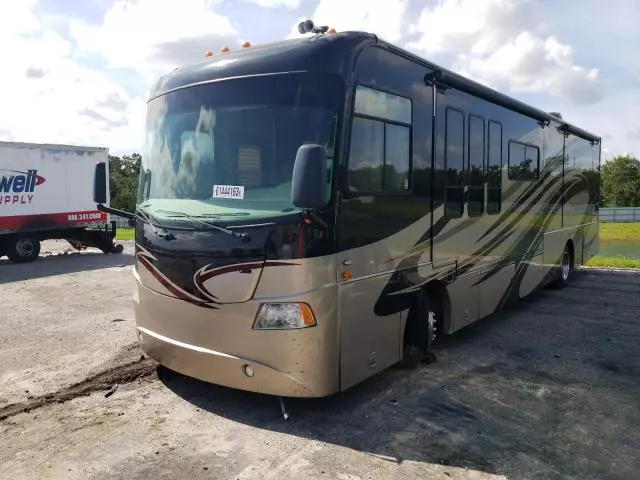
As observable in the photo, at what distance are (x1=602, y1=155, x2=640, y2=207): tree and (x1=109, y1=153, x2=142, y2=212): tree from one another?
1811 inches

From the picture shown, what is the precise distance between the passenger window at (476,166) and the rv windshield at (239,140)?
2.81 m

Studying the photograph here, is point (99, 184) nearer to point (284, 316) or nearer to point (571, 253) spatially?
point (284, 316)

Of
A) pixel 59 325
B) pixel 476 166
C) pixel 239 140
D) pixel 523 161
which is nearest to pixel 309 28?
pixel 239 140

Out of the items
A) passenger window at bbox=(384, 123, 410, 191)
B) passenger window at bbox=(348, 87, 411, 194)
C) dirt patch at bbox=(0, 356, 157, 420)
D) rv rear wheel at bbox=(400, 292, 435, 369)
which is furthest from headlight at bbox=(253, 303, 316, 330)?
dirt patch at bbox=(0, 356, 157, 420)

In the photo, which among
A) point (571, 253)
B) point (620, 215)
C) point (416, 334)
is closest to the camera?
point (416, 334)

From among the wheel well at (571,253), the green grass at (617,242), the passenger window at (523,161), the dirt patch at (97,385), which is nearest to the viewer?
the dirt patch at (97,385)

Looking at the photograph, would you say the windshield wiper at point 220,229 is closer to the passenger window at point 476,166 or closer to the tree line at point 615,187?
the passenger window at point 476,166

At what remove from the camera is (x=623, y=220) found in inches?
1411

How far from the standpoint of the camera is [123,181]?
63.4m

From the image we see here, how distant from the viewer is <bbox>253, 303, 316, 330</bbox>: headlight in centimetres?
423

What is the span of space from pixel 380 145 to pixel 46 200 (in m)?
15.1

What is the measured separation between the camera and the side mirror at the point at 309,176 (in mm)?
3891

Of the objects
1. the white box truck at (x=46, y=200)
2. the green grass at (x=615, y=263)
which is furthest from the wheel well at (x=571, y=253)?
the white box truck at (x=46, y=200)

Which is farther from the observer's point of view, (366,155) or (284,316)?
(366,155)
